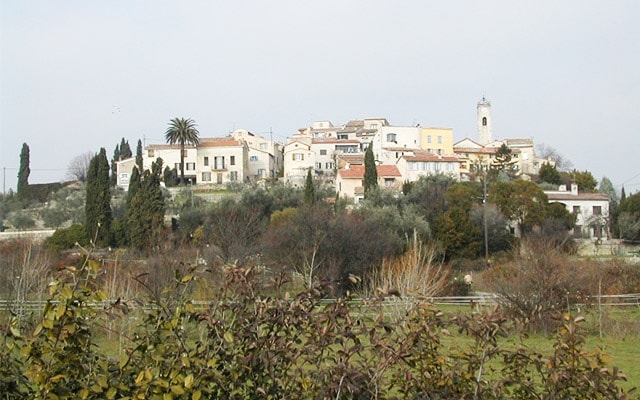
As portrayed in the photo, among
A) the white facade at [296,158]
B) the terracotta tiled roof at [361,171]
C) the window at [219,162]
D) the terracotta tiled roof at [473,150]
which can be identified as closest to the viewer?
the terracotta tiled roof at [361,171]

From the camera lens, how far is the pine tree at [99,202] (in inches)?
1428

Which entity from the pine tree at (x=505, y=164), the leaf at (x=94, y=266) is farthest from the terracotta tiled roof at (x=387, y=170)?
the leaf at (x=94, y=266)

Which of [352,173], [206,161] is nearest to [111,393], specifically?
[352,173]

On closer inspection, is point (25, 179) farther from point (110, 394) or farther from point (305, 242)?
point (110, 394)

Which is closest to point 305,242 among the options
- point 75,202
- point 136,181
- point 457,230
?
point 457,230

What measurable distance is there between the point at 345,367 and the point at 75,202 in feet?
162

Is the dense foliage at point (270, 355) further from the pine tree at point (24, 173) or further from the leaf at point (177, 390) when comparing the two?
the pine tree at point (24, 173)

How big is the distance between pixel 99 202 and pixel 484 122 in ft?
179

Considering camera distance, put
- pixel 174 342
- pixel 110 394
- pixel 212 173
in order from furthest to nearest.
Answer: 1. pixel 212 173
2. pixel 174 342
3. pixel 110 394

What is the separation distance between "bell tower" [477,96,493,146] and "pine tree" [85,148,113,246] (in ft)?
173

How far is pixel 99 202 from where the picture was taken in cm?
3700

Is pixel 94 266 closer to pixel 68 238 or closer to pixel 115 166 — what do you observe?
pixel 68 238

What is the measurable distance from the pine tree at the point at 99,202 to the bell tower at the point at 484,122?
5267 cm

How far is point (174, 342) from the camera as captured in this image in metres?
3.40
